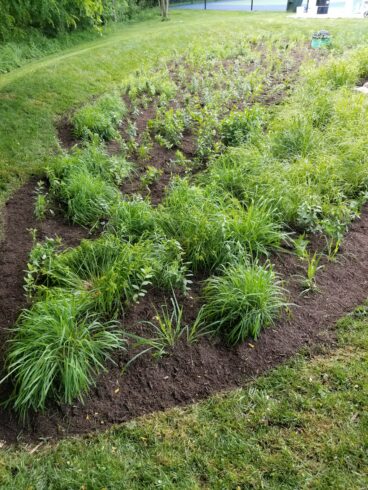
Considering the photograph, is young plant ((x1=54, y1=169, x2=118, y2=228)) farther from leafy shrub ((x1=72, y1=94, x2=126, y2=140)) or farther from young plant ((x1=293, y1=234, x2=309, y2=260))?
young plant ((x1=293, y1=234, x2=309, y2=260))

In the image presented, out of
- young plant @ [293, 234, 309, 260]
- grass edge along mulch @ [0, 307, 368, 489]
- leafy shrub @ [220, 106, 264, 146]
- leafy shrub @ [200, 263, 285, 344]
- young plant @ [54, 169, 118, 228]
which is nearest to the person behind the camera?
grass edge along mulch @ [0, 307, 368, 489]

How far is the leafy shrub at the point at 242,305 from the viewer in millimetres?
2762

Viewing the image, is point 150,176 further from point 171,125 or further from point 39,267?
point 39,267

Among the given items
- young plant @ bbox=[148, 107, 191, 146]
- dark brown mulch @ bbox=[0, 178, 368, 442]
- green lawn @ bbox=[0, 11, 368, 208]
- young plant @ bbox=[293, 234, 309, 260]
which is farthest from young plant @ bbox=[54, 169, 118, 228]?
young plant @ bbox=[293, 234, 309, 260]

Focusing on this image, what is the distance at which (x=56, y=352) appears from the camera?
2494mm

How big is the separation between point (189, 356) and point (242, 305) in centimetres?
50

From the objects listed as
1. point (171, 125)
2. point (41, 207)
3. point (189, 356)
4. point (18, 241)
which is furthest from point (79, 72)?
point (189, 356)

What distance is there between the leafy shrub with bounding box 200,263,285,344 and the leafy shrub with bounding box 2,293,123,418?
2.29ft

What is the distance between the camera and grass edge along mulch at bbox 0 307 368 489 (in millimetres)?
2057

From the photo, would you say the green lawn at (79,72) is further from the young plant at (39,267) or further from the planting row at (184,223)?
the young plant at (39,267)

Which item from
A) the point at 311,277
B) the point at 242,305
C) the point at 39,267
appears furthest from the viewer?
the point at 39,267

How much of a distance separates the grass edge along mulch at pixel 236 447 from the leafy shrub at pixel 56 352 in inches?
11.5

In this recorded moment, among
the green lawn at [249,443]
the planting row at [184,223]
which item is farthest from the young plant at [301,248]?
the green lawn at [249,443]

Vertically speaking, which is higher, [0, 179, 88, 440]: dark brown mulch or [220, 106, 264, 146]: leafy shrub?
[220, 106, 264, 146]: leafy shrub
